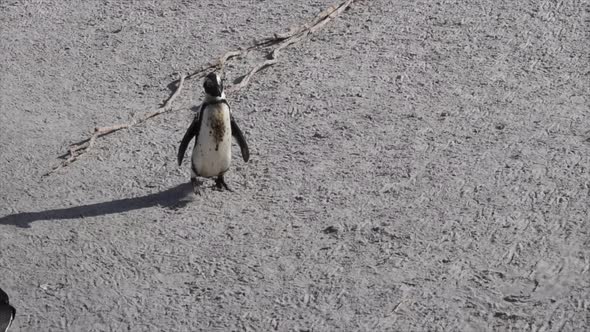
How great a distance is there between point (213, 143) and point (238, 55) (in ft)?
5.35

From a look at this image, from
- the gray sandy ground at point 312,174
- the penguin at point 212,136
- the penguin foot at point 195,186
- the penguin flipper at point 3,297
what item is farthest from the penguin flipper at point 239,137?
the penguin flipper at point 3,297

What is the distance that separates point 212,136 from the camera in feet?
19.5

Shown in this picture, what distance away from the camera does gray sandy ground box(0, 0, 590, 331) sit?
5148 mm

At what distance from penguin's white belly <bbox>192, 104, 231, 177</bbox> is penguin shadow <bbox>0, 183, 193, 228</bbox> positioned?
0.19m

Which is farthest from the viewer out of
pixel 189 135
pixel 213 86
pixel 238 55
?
pixel 238 55

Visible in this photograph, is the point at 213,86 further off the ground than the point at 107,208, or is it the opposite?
the point at 213,86

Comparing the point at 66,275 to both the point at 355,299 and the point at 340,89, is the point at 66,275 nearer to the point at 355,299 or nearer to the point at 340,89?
the point at 355,299

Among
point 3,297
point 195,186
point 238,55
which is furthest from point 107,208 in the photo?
point 238,55

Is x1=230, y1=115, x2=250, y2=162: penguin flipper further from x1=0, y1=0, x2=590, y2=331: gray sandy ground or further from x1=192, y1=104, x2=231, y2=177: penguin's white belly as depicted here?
x1=0, y1=0, x2=590, y2=331: gray sandy ground

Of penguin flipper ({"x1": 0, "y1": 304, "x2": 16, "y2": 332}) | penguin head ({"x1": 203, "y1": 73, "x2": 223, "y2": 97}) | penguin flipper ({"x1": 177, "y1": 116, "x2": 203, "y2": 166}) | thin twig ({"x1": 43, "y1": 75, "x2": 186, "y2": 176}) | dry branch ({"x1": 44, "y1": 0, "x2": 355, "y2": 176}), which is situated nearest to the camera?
penguin flipper ({"x1": 0, "y1": 304, "x2": 16, "y2": 332})

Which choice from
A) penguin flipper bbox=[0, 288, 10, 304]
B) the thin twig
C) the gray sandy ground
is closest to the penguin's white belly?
the gray sandy ground

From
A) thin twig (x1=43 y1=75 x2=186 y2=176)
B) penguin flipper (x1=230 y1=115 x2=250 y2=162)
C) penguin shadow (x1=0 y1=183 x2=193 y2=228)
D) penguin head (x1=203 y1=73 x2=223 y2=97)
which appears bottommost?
penguin shadow (x1=0 y1=183 x2=193 y2=228)

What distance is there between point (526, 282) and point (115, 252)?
1.98m

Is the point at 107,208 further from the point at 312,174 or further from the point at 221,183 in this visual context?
the point at 312,174
